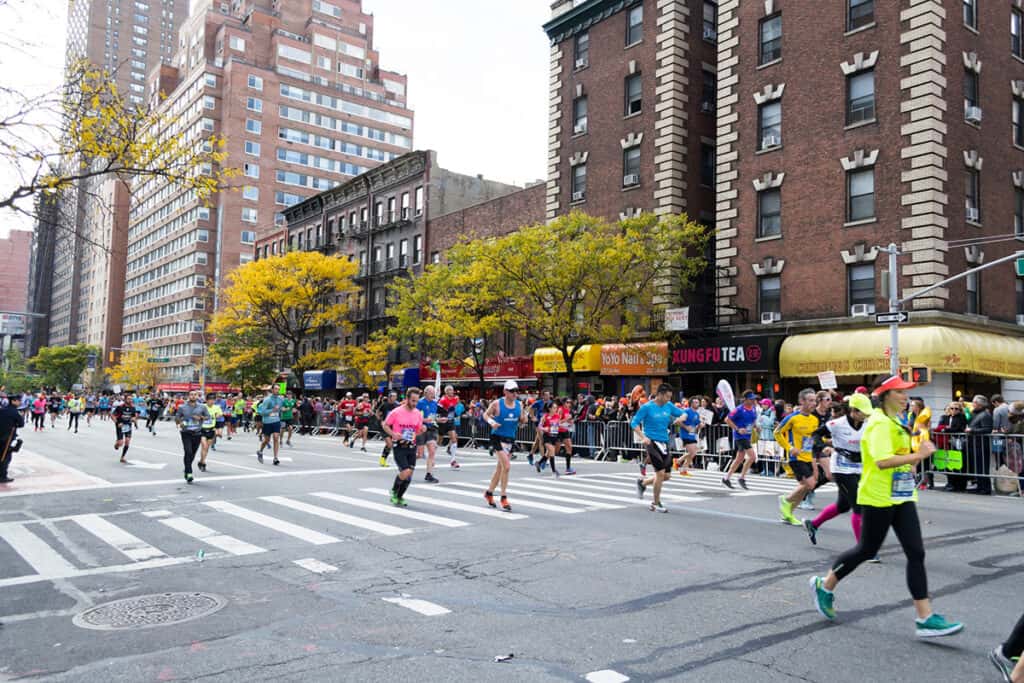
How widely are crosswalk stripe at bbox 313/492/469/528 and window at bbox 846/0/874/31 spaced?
926 inches

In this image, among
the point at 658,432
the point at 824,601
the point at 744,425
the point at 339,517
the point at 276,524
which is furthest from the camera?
the point at 744,425

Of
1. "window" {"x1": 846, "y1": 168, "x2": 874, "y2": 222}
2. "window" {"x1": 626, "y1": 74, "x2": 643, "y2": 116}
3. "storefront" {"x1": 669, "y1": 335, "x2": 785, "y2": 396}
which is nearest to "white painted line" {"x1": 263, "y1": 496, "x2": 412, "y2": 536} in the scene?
"storefront" {"x1": 669, "y1": 335, "x2": 785, "y2": 396}

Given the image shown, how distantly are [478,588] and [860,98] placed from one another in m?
25.0

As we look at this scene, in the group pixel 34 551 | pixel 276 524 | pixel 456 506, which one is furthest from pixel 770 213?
pixel 34 551

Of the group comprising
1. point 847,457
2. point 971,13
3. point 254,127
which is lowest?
point 847,457

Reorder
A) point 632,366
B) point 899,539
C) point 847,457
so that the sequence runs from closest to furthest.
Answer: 1. point 899,539
2. point 847,457
3. point 632,366

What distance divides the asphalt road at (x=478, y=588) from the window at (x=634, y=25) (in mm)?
26301

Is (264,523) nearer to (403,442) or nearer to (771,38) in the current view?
(403,442)

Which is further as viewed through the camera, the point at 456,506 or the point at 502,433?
the point at 502,433

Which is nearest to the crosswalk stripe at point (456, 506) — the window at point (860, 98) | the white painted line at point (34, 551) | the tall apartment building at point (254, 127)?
the white painted line at point (34, 551)

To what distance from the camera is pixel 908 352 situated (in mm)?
23578

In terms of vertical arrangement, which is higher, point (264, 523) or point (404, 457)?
point (404, 457)

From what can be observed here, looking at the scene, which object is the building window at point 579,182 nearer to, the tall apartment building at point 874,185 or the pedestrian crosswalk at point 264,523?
the tall apartment building at point 874,185

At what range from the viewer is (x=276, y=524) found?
10930mm
